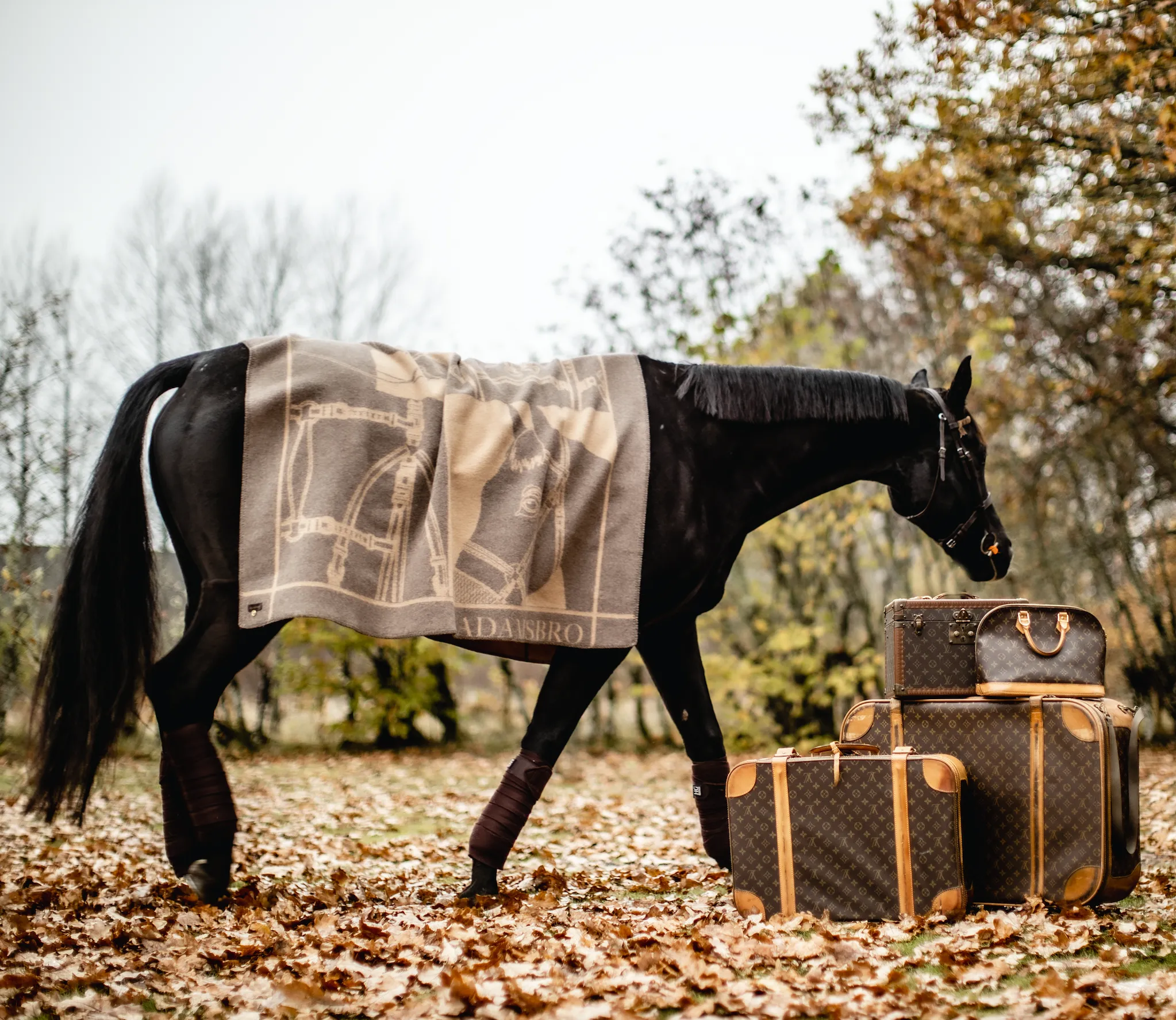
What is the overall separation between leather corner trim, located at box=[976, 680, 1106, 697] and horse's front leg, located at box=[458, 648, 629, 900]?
1313mm

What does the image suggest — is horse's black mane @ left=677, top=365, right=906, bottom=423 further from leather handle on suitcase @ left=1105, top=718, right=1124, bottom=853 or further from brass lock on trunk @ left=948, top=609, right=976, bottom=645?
leather handle on suitcase @ left=1105, top=718, right=1124, bottom=853

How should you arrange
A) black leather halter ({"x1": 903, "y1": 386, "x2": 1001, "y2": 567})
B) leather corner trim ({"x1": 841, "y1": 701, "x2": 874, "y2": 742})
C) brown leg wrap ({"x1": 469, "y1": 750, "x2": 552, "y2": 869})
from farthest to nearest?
black leather halter ({"x1": 903, "y1": 386, "x2": 1001, "y2": 567}), leather corner trim ({"x1": 841, "y1": 701, "x2": 874, "y2": 742}), brown leg wrap ({"x1": 469, "y1": 750, "x2": 552, "y2": 869})

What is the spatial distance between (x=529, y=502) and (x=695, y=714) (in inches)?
48.9

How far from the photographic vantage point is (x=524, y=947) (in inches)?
116

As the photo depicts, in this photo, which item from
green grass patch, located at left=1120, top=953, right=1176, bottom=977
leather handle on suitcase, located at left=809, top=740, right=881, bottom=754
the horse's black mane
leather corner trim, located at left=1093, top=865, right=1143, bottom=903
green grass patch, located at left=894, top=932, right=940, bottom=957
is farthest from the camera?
the horse's black mane

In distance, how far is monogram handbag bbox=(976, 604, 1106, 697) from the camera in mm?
3574

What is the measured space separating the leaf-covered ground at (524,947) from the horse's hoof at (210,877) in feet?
0.21

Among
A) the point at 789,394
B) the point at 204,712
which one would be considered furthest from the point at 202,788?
the point at 789,394

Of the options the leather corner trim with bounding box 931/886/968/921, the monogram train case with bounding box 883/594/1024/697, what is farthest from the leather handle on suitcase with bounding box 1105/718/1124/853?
the leather corner trim with bounding box 931/886/968/921

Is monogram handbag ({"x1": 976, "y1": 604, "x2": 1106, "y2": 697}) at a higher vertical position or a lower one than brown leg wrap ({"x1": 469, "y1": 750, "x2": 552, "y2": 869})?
higher

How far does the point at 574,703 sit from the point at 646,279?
792cm

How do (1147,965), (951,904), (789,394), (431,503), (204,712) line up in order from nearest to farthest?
(1147,965) → (951,904) → (204,712) → (431,503) → (789,394)

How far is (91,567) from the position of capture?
3.68 meters

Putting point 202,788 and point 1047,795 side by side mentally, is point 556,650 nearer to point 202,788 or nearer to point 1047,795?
point 202,788
